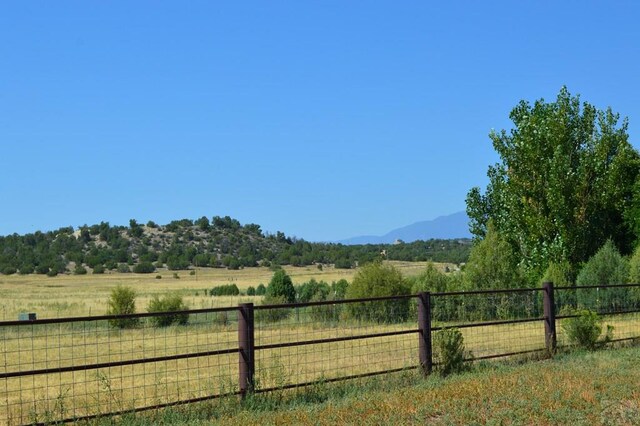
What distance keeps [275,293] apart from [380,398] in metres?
32.1

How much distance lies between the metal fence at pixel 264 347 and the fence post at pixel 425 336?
0.02 m

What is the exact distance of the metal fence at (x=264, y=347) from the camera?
12305 millimetres

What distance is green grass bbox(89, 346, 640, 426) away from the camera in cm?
1055

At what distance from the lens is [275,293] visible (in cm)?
4391

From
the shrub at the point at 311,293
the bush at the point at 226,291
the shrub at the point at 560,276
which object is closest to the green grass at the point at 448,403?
the shrub at the point at 560,276

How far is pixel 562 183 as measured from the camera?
126 feet

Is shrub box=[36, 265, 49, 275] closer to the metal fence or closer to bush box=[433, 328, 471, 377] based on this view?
the metal fence

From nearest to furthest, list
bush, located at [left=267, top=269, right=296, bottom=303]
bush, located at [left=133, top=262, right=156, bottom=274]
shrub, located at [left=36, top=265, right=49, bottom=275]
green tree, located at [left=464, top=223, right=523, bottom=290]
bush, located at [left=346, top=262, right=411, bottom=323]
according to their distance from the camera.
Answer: bush, located at [left=346, top=262, right=411, bottom=323]
green tree, located at [left=464, top=223, right=523, bottom=290]
bush, located at [left=267, top=269, right=296, bottom=303]
shrub, located at [left=36, top=265, right=49, bottom=275]
bush, located at [left=133, top=262, right=156, bottom=274]

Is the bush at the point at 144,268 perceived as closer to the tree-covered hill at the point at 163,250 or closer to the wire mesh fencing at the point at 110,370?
the tree-covered hill at the point at 163,250

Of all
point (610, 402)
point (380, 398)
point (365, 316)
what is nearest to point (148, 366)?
point (365, 316)

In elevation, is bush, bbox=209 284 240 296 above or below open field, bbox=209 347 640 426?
above

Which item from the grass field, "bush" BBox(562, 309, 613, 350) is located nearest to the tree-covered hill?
the grass field

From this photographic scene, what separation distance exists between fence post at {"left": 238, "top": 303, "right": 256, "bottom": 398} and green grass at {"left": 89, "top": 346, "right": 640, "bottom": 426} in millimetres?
237

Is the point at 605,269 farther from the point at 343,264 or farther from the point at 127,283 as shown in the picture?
the point at 343,264
